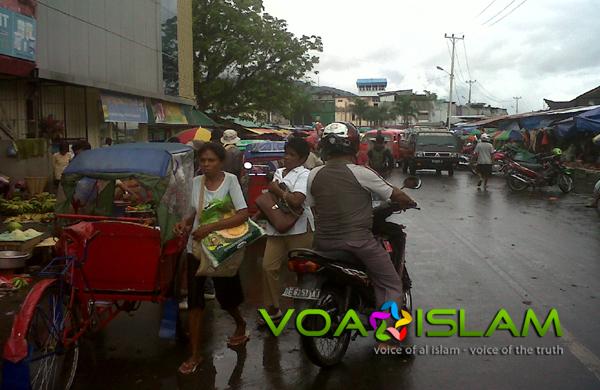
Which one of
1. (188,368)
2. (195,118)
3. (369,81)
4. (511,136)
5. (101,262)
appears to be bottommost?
(188,368)

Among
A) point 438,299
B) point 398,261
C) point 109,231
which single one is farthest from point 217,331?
point 438,299

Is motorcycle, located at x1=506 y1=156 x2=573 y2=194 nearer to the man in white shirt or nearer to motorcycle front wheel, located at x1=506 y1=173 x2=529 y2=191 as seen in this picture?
motorcycle front wheel, located at x1=506 y1=173 x2=529 y2=191

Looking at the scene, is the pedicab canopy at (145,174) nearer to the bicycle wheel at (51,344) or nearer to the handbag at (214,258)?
the handbag at (214,258)

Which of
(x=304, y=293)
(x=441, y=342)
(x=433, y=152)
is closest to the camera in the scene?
(x=304, y=293)

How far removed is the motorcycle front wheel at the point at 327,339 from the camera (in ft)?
13.2

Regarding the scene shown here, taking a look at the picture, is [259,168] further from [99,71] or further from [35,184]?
[99,71]

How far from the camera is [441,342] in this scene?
4.76 meters

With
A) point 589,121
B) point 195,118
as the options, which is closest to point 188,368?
point 589,121

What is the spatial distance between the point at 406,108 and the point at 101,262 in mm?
82351

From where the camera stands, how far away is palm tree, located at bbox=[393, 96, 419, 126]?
83688 mm

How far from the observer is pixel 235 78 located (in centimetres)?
3272

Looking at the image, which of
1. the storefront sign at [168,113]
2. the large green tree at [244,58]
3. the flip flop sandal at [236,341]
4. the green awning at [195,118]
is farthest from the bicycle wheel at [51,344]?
the large green tree at [244,58]

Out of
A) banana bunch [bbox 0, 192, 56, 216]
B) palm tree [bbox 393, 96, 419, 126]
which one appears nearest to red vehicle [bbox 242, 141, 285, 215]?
banana bunch [bbox 0, 192, 56, 216]

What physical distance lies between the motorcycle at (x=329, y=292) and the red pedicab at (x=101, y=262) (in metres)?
1.06
